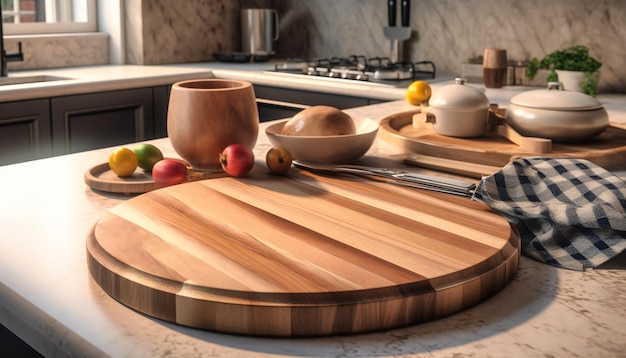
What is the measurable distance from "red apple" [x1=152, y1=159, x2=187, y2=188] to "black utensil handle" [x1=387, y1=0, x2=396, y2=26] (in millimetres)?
2205

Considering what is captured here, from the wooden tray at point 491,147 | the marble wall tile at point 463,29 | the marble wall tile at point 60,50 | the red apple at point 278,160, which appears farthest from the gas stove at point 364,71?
the red apple at point 278,160

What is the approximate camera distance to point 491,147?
135 centimetres

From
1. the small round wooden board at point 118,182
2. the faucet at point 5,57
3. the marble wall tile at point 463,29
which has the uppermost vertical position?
the marble wall tile at point 463,29

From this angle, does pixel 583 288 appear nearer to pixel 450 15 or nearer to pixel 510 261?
pixel 510 261

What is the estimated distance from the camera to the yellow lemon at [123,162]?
1163 mm

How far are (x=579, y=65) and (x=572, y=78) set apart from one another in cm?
5

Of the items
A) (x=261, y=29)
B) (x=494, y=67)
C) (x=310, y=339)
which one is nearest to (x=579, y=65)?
(x=494, y=67)

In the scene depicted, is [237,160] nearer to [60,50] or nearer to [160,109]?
[160,109]

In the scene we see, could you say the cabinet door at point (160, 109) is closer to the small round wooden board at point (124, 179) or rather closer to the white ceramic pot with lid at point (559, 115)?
the small round wooden board at point (124, 179)

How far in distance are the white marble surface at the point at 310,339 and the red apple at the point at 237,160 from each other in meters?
0.28

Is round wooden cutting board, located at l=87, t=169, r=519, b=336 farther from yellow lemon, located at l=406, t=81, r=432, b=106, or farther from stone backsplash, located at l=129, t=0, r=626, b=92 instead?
stone backsplash, located at l=129, t=0, r=626, b=92

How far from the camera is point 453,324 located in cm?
69

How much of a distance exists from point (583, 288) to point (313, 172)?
1.63 feet

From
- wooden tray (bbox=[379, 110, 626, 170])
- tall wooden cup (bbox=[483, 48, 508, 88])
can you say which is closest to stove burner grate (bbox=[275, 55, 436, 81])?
tall wooden cup (bbox=[483, 48, 508, 88])
